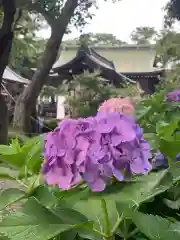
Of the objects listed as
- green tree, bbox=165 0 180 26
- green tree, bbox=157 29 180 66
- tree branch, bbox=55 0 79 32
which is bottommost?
green tree, bbox=157 29 180 66

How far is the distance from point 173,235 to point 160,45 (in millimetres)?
22351

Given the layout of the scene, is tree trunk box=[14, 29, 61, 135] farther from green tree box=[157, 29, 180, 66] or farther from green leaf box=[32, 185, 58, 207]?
green leaf box=[32, 185, 58, 207]

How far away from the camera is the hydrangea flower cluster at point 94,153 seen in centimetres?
76

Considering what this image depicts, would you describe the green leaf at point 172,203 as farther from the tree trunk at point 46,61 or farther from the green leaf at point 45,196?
the tree trunk at point 46,61

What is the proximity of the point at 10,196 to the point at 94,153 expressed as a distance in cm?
19

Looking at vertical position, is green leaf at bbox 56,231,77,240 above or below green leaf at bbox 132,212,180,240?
below

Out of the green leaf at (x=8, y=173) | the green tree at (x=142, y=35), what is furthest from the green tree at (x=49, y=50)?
the green tree at (x=142, y=35)

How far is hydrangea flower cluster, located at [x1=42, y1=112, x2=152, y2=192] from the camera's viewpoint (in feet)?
2.48

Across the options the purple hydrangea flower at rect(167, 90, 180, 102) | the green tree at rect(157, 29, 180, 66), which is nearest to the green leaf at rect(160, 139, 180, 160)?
the purple hydrangea flower at rect(167, 90, 180, 102)

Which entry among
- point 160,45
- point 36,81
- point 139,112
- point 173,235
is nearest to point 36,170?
point 173,235

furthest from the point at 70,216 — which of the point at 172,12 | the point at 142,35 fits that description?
the point at 142,35

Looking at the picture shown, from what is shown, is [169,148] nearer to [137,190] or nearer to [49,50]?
[137,190]

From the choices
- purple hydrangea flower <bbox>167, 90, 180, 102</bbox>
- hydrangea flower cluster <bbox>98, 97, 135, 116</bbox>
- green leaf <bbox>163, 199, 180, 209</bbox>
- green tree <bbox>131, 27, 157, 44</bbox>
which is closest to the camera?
green leaf <bbox>163, 199, 180, 209</bbox>

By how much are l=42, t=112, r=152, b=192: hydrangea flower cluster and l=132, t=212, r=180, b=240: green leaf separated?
0.08 meters
